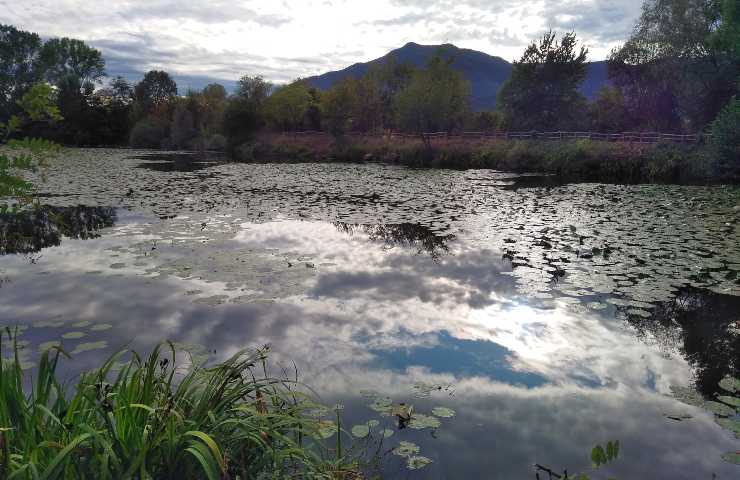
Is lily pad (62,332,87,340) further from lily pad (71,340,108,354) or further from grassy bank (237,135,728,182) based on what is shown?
grassy bank (237,135,728,182)

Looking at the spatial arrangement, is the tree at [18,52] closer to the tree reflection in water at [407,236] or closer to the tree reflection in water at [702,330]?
Answer: the tree reflection in water at [407,236]

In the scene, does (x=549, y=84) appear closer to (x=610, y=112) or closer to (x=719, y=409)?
(x=610, y=112)

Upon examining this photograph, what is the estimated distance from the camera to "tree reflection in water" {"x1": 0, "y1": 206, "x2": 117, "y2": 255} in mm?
11742

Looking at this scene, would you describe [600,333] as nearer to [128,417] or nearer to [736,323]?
[736,323]

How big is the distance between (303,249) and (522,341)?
6.39 metres

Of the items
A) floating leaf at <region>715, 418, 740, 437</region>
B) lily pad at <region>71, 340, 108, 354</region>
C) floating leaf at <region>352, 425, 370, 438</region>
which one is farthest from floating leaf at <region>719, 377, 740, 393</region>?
lily pad at <region>71, 340, 108, 354</region>

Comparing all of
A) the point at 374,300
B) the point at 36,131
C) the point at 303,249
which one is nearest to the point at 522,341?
the point at 374,300

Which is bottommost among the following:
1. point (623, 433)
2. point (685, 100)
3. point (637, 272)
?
point (623, 433)

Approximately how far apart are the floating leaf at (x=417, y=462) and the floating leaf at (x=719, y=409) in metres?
3.28

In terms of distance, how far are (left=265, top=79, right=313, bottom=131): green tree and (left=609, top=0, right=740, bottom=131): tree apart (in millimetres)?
36628

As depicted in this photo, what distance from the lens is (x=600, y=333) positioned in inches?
274

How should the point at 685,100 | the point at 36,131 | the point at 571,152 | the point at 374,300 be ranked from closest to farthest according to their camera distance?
the point at 374,300, the point at 571,152, the point at 685,100, the point at 36,131

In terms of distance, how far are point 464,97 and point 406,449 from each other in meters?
50.4

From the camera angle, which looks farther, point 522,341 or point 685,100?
point 685,100
